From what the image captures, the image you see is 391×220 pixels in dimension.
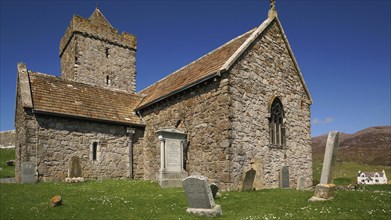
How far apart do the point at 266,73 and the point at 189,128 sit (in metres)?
4.93

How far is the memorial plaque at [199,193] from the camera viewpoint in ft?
28.6

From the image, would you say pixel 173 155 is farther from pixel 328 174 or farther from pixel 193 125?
pixel 328 174

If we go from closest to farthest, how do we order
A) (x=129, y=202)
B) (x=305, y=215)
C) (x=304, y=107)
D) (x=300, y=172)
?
1. (x=305, y=215)
2. (x=129, y=202)
3. (x=300, y=172)
4. (x=304, y=107)

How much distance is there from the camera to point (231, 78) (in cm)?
1397

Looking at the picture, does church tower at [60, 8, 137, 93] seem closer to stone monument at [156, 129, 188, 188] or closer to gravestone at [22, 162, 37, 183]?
gravestone at [22, 162, 37, 183]

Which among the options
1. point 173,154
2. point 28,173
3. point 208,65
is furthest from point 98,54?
point 173,154

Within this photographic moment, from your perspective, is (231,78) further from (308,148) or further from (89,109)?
(89,109)

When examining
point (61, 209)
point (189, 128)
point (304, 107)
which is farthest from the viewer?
point (304, 107)

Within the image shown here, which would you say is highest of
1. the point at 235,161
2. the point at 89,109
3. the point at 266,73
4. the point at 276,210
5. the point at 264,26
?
the point at 264,26

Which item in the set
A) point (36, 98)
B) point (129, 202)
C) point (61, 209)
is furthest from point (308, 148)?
point (36, 98)

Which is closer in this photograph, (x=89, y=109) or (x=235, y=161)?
(x=235, y=161)

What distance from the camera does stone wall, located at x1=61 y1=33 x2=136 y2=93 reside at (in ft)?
90.5

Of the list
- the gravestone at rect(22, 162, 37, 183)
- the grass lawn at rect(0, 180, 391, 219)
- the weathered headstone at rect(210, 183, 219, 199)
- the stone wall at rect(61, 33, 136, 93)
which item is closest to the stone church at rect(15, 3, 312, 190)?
the gravestone at rect(22, 162, 37, 183)

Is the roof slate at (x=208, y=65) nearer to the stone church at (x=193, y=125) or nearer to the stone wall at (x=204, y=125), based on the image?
the stone church at (x=193, y=125)
